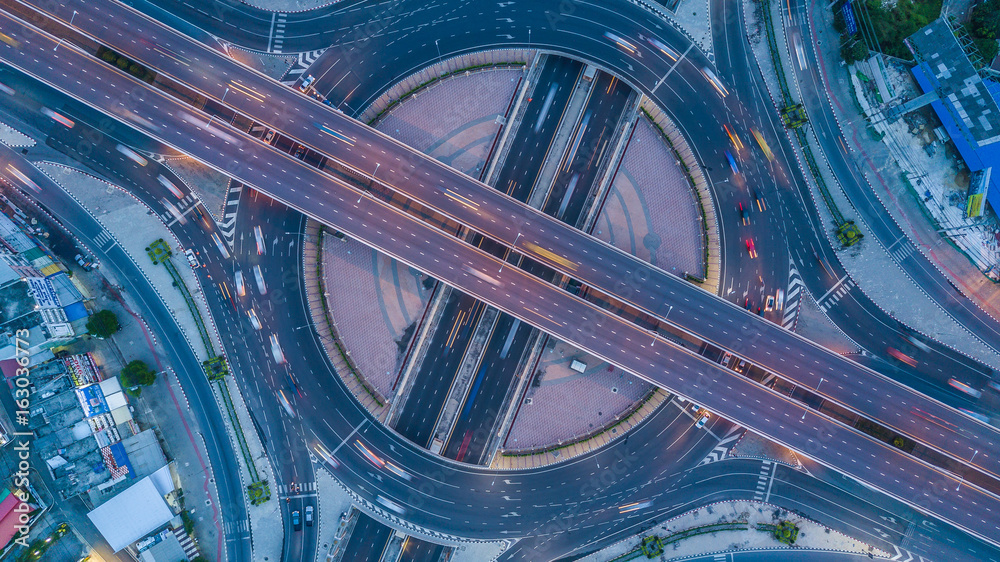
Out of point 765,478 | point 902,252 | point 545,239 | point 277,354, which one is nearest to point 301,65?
point 277,354

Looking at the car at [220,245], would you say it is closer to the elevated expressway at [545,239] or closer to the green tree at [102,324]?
the elevated expressway at [545,239]

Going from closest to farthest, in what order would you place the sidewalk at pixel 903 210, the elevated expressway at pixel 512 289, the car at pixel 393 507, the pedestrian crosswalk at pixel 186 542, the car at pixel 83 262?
the elevated expressway at pixel 512 289 → the pedestrian crosswalk at pixel 186 542 → the car at pixel 83 262 → the car at pixel 393 507 → the sidewalk at pixel 903 210

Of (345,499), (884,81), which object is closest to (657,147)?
(884,81)

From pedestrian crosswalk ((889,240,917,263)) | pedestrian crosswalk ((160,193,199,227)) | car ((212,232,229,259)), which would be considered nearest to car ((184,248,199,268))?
car ((212,232,229,259))

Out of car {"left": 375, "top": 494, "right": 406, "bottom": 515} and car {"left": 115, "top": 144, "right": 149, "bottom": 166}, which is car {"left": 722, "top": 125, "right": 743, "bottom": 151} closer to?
car {"left": 375, "top": 494, "right": 406, "bottom": 515}

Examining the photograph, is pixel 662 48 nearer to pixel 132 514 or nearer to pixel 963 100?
pixel 963 100

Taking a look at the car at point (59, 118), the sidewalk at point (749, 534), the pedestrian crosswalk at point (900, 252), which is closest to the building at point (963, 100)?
the pedestrian crosswalk at point (900, 252)
